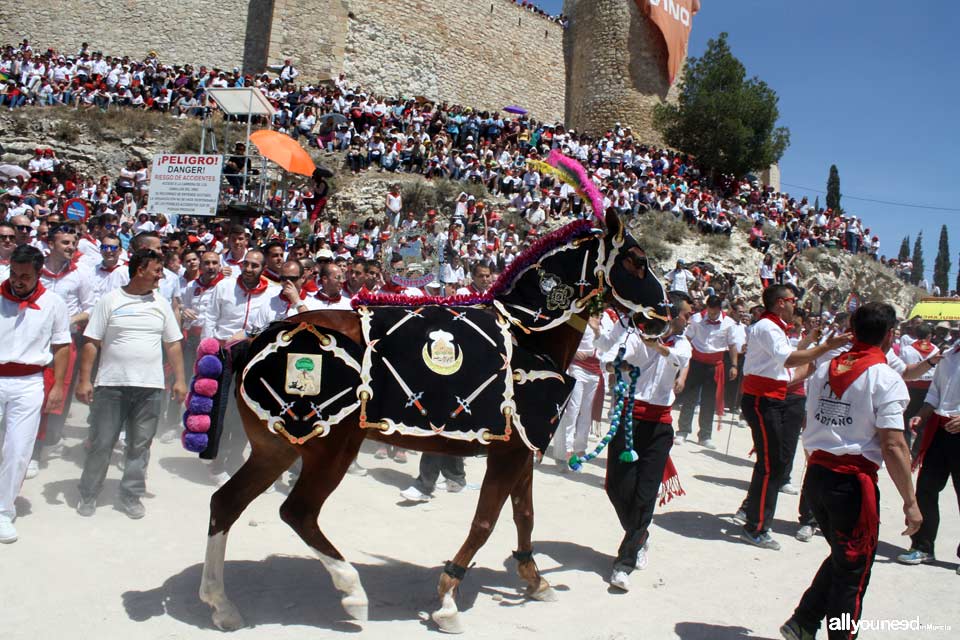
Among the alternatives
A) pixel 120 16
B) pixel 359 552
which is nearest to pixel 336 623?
pixel 359 552

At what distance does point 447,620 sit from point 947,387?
16.6 ft

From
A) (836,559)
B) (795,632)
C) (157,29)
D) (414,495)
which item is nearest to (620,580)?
(795,632)

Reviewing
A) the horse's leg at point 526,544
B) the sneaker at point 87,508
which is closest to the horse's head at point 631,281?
the horse's leg at point 526,544

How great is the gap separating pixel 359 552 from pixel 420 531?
2.32 ft

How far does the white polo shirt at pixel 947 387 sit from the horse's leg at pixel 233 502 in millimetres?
5670

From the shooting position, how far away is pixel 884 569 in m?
6.02

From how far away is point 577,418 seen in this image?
27.6 ft

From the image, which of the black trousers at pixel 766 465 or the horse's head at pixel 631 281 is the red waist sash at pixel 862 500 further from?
the black trousers at pixel 766 465

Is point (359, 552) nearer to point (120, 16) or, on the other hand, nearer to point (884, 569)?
point (884, 569)

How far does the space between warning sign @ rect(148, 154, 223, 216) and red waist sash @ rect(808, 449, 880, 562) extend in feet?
35.1

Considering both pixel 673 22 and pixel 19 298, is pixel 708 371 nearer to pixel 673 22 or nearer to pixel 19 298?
pixel 19 298

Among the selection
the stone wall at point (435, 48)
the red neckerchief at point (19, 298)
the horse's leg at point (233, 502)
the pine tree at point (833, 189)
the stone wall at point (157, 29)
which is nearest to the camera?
the horse's leg at point (233, 502)

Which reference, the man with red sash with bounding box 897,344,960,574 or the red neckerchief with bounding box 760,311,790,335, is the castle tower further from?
the man with red sash with bounding box 897,344,960,574

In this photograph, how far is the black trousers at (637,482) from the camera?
513cm
